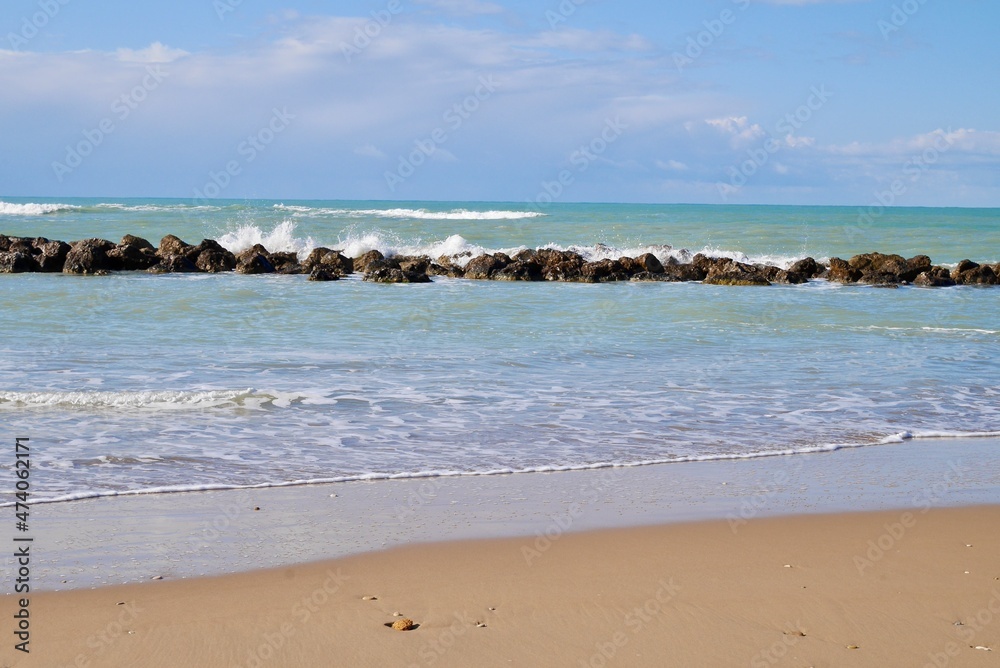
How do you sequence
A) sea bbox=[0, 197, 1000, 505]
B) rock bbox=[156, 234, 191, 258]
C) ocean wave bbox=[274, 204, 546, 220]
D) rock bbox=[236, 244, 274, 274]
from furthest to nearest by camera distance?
ocean wave bbox=[274, 204, 546, 220], rock bbox=[156, 234, 191, 258], rock bbox=[236, 244, 274, 274], sea bbox=[0, 197, 1000, 505]

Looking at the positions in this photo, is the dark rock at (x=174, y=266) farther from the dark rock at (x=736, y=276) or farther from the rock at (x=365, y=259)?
the dark rock at (x=736, y=276)

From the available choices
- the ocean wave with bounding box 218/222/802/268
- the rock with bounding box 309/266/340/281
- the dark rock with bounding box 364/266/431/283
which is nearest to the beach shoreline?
the dark rock with bounding box 364/266/431/283

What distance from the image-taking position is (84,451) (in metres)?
6.32

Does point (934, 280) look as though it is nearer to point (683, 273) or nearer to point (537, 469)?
point (683, 273)

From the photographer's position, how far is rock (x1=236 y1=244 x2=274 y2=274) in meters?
22.0

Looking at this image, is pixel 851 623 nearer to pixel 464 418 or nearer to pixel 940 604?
pixel 940 604

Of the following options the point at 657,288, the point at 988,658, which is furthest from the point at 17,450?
the point at 657,288

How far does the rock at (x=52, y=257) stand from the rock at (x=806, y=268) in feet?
55.5

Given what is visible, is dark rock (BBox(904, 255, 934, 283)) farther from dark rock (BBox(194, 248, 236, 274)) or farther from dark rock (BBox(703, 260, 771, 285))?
dark rock (BBox(194, 248, 236, 274))

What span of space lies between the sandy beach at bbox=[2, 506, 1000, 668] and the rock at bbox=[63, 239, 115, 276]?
18441mm

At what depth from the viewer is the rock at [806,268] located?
22375 mm

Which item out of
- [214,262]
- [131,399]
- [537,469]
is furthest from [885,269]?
[131,399]

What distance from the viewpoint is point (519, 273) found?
2162 cm

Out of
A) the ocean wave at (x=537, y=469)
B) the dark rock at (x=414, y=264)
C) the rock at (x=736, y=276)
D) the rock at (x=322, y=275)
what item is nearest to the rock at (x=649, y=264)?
the rock at (x=736, y=276)
